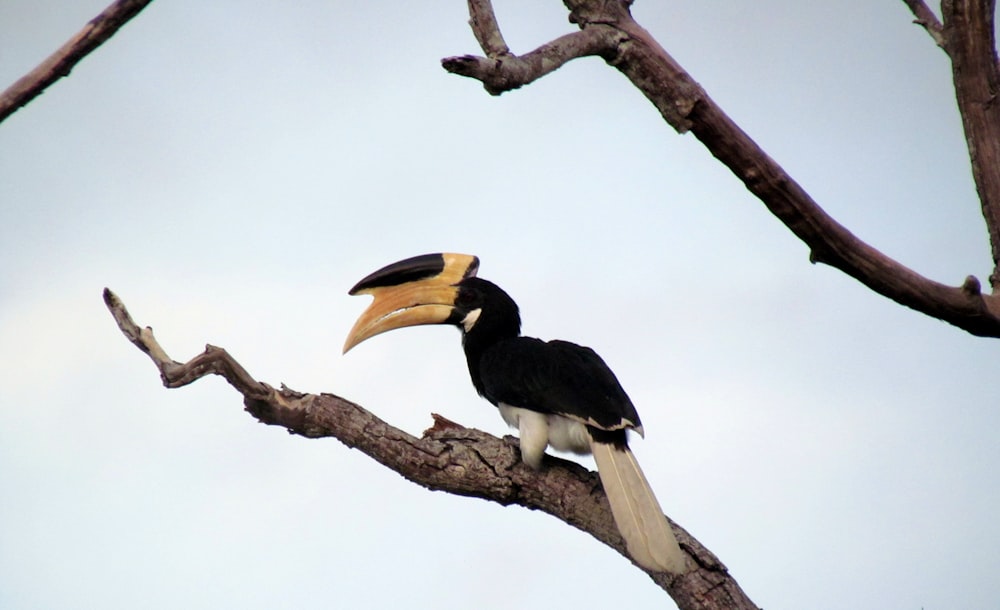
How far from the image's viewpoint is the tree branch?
3148 mm

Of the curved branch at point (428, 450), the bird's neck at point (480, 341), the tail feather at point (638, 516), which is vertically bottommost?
the tail feather at point (638, 516)

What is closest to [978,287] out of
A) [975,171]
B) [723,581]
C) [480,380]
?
[975,171]

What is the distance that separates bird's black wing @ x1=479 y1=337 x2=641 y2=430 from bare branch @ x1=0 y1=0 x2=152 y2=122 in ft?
6.49

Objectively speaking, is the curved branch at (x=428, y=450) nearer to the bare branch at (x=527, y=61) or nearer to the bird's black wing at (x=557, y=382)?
the bird's black wing at (x=557, y=382)

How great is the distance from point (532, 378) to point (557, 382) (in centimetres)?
12

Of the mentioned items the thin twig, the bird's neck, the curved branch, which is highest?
the thin twig

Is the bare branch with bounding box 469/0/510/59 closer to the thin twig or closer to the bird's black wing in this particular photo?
the bird's black wing

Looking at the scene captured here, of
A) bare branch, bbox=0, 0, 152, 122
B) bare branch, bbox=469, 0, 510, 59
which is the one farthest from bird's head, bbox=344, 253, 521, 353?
bare branch, bbox=0, 0, 152, 122

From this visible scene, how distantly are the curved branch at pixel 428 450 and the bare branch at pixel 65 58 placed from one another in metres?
1.20

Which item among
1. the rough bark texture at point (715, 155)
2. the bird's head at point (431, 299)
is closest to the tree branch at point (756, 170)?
the rough bark texture at point (715, 155)

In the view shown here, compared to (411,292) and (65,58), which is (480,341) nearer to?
(411,292)

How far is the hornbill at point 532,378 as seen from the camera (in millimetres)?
3461

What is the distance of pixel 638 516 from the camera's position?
11.3 ft

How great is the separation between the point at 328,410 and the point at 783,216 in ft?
5.36
